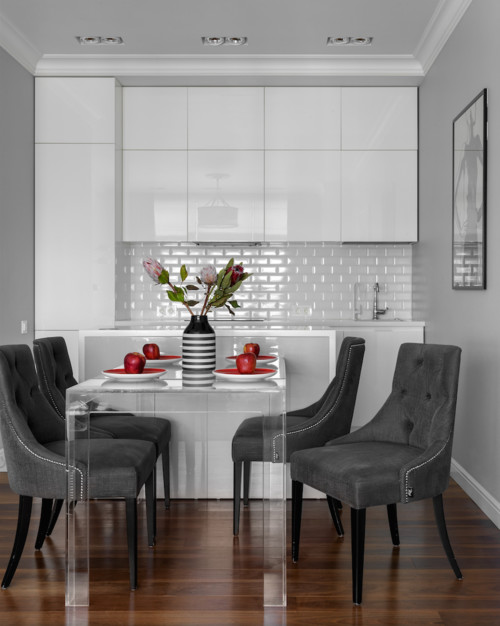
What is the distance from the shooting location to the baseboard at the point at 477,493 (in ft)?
11.1

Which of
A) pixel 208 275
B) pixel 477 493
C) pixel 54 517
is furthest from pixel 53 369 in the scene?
pixel 477 493

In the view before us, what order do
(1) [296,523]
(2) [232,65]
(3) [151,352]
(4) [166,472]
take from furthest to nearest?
(2) [232,65], (4) [166,472], (3) [151,352], (1) [296,523]

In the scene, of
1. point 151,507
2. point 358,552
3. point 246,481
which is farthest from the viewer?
point 246,481

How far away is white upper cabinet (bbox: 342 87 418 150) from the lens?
17.7 ft

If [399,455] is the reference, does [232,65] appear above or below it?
above

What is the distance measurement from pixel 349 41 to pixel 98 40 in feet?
5.72

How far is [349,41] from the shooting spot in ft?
15.6

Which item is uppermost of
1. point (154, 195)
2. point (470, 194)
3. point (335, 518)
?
point (154, 195)

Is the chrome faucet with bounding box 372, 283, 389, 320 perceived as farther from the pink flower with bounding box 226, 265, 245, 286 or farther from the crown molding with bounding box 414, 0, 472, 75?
the pink flower with bounding box 226, 265, 245, 286

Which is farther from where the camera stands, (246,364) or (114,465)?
(114,465)

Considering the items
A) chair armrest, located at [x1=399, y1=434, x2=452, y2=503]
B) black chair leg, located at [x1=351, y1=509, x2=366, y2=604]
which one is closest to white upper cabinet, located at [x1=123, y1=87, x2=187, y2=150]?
chair armrest, located at [x1=399, y1=434, x2=452, y2=503]

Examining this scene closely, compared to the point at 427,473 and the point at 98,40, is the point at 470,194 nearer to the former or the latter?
the point at 427,473

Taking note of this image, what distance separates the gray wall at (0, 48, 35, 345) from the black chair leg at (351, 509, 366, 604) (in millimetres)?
2889

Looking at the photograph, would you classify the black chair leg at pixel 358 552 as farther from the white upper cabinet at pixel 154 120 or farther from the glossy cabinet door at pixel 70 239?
the white upper cabinet at pixel 154 120
